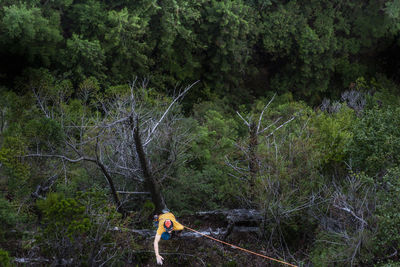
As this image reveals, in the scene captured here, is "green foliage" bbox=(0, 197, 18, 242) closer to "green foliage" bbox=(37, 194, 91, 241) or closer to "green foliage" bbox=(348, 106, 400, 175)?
"green foliage" bbox=(37, 194, 91, 241)

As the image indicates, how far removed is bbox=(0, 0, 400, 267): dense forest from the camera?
29.5 ft

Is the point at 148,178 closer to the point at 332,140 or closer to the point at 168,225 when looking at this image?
the point at 168,225

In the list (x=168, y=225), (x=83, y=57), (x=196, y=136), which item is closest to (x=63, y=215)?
(x=168, y=225)

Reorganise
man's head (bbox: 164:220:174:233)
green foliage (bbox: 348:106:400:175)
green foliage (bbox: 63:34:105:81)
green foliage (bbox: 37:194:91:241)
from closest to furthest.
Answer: green foliage (bbox: 37:194:91:241), man's head (bbox: 164:220:174:233), green foliage (bbox: 348:106:400:175), green foliage (bbox: 63:34:105:81)

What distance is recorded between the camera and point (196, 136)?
14.7m

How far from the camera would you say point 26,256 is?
29.3ft

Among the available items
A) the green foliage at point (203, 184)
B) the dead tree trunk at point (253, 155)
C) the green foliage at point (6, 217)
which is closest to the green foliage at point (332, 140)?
the dead tree trunk at point (253, 155)

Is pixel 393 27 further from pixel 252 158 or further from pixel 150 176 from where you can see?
pixel 150 176

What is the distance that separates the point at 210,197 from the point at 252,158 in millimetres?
2251

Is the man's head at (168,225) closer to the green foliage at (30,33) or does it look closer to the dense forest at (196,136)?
the dense forest at (196,136)

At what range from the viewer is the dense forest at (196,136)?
898 centimetres

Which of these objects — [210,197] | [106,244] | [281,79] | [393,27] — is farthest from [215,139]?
[393,27]

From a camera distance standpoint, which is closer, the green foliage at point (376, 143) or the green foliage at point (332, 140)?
the green foliage at point (376, 143)

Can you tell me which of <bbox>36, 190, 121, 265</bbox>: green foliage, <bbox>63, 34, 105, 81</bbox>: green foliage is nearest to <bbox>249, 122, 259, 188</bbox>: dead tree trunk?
<bbox>36, 190, 121, 265</bbox>: green foliage
